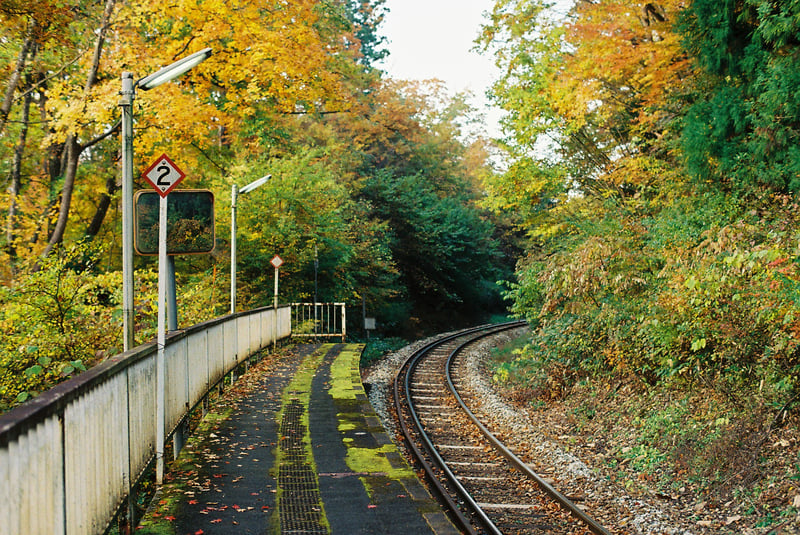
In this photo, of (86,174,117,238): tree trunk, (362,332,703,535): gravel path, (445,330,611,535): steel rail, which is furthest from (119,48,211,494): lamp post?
(86,174,117,238): tree trunk

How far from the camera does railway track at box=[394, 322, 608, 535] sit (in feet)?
24.6

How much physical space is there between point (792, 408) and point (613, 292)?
4.95m

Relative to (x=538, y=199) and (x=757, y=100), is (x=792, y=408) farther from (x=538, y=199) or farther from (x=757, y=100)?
(x=538, y=199)

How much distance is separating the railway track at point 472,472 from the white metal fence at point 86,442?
135 inches

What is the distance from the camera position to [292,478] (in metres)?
7.32

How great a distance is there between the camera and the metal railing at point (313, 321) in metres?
22.9

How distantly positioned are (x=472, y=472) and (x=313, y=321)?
14200 mm

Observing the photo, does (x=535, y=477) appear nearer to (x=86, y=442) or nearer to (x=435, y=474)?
(x=435, y=474)

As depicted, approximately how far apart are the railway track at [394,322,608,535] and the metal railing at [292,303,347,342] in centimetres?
664

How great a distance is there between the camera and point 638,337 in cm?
1136

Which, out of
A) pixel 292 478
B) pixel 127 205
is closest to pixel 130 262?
pixel 127 205

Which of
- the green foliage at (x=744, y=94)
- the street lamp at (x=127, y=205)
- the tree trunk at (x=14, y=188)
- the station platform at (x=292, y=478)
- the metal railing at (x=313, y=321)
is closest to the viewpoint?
the station platform at (x=292, y=478)

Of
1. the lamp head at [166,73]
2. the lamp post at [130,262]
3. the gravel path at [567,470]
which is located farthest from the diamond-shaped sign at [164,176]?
the gravel path at [567,470]

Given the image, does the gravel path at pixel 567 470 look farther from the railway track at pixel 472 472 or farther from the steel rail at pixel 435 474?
the steel rail at pixel 435 474
